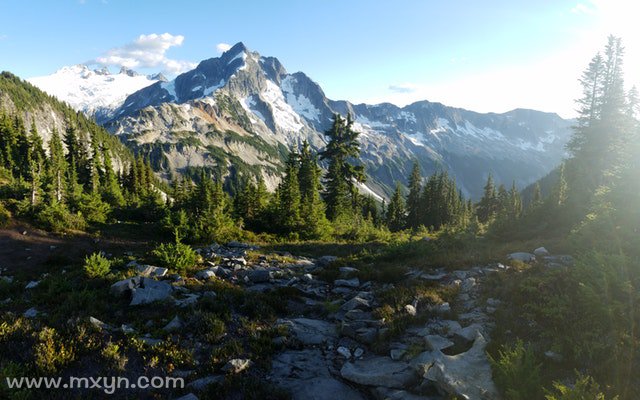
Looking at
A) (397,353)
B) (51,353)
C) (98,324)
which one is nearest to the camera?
(51,353)

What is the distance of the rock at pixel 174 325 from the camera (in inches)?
312

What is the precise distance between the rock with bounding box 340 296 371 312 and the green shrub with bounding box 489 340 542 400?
4.63m

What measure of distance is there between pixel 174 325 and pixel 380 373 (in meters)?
4.83

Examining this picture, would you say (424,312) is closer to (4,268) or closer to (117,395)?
(117,395)

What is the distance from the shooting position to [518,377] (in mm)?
5305

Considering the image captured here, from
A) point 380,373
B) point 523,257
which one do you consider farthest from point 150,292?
point 523,257

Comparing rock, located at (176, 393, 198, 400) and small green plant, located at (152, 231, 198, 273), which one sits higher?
rock, located at (176, 393, 198, 400)

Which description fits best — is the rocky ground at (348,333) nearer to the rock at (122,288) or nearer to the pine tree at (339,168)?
the rock at (122,288)

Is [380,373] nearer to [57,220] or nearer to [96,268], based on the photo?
[96,268]

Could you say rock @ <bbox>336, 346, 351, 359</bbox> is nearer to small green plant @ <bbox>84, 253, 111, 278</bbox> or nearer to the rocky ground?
the rocky ground

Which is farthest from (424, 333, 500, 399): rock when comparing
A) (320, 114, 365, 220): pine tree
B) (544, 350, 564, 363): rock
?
(320, 114, 365, 220): pine tree

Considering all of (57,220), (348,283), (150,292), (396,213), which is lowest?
(396,213)

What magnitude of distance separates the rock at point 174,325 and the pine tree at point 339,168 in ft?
108

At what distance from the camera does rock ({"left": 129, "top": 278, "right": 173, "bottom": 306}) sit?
31.2ft
